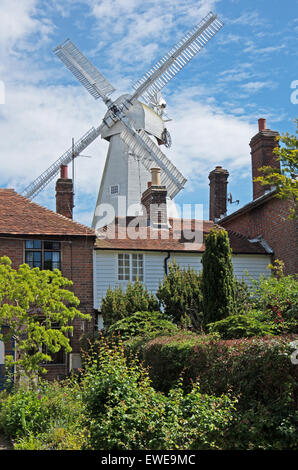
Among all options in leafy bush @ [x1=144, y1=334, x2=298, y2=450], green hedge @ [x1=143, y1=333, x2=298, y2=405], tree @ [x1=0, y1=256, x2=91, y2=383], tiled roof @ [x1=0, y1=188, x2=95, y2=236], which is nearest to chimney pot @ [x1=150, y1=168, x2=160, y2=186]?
tiled roof @ [x1=0, y1=188, x2=95, y2=236]

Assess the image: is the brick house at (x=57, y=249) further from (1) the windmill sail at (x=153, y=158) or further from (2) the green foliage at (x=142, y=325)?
(1) the windmill sail at (x=153, y=158)

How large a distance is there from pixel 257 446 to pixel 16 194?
18744 mm

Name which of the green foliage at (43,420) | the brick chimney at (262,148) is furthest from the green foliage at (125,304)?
the brick chimney at (262,148)

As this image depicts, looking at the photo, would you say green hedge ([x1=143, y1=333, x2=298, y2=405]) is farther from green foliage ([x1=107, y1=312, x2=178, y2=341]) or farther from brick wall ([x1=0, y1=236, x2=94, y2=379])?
brick wall ([x1=0, y1=236, x2=94, y2=379])

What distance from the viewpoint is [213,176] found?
28766mm

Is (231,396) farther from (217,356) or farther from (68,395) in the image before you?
(68,395)

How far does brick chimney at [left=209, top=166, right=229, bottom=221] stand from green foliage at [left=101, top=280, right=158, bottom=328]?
35.1ft

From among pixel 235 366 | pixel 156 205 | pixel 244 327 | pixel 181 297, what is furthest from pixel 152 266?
pixel 235 366

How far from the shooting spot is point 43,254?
71.8 ft

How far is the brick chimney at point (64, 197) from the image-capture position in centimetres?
2502

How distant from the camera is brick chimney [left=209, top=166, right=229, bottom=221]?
94.6 ft

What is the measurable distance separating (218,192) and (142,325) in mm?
13453

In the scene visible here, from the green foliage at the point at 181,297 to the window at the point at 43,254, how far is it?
15.3 feet
